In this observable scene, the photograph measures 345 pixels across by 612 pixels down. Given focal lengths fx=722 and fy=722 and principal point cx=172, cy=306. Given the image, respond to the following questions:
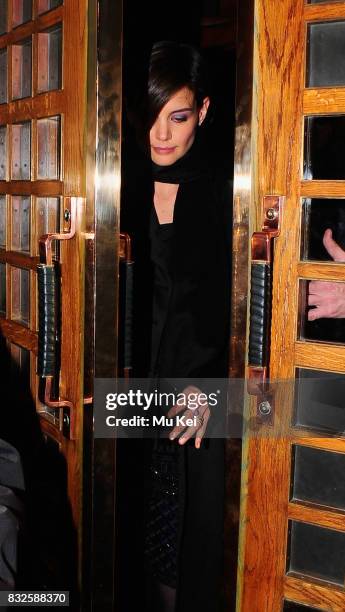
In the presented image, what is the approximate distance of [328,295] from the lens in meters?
1.46

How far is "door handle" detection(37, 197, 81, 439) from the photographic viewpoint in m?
1.79

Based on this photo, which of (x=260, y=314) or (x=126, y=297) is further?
(x=126, y=297)

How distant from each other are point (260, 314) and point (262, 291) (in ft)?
0.16

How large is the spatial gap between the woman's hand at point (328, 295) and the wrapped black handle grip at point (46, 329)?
674 mm

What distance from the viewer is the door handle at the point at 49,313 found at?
1790 mm

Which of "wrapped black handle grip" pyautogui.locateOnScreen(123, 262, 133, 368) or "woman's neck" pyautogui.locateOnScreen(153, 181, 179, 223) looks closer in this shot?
"wrapped black handle grip" pyautogui.locateOnScreen(123, 262, 133, 368)

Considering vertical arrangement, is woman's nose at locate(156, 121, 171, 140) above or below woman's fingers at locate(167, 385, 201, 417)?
above

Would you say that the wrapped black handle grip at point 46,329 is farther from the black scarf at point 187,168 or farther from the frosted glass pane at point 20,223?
the black scarf at point 187,168

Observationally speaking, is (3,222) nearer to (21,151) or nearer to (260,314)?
(21,151)

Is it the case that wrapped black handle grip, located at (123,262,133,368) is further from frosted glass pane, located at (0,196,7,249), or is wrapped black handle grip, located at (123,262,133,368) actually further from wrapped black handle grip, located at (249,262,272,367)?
wrapped black handle grip, located at (249,262,272,367)

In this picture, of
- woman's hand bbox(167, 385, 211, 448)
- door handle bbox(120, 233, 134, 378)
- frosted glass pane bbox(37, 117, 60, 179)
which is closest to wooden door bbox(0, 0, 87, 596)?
frosted glass pane bbox(37, 117, 60, 179)

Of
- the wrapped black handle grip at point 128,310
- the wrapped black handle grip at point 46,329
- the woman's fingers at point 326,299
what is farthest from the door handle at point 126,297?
the woman's fingers at point 326,299

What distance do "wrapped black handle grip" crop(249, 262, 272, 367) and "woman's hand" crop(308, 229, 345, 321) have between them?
9 cm

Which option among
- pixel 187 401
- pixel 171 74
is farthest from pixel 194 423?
pixel 171 74
